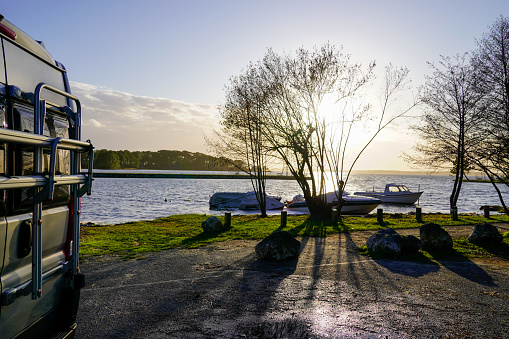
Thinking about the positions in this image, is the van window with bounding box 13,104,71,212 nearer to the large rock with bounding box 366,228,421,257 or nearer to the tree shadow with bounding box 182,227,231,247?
the tree shadow with bounding box 182,227,231,247

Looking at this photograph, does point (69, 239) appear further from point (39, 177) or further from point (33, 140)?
point (33, 140)

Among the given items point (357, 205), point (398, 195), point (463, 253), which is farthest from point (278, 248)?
point (398, 195)

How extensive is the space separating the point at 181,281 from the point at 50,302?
13.9 feet

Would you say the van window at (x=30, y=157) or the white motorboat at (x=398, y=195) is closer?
the van window at (x=30, y=157)

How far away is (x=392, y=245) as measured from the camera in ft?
33.4

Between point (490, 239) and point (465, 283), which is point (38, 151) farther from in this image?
point (490, 239)

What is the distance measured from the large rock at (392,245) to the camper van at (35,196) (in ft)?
28.2

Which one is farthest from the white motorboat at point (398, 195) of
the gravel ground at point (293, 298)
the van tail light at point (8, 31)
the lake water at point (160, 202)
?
the van tail light at point (8, 31)

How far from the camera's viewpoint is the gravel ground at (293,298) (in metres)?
4.99

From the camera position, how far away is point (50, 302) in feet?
11.0

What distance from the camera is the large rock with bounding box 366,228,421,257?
10148 mm

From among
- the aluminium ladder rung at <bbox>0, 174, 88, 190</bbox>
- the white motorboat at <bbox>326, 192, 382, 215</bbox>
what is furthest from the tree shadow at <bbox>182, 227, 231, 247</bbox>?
the white motorboat at <bbox>326, 192, 382, 215</bbox>

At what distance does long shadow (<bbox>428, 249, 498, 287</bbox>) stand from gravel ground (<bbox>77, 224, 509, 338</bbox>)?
0.08 ft

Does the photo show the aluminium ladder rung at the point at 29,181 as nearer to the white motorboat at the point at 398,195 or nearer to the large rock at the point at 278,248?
the large rock at the point at 278,248
